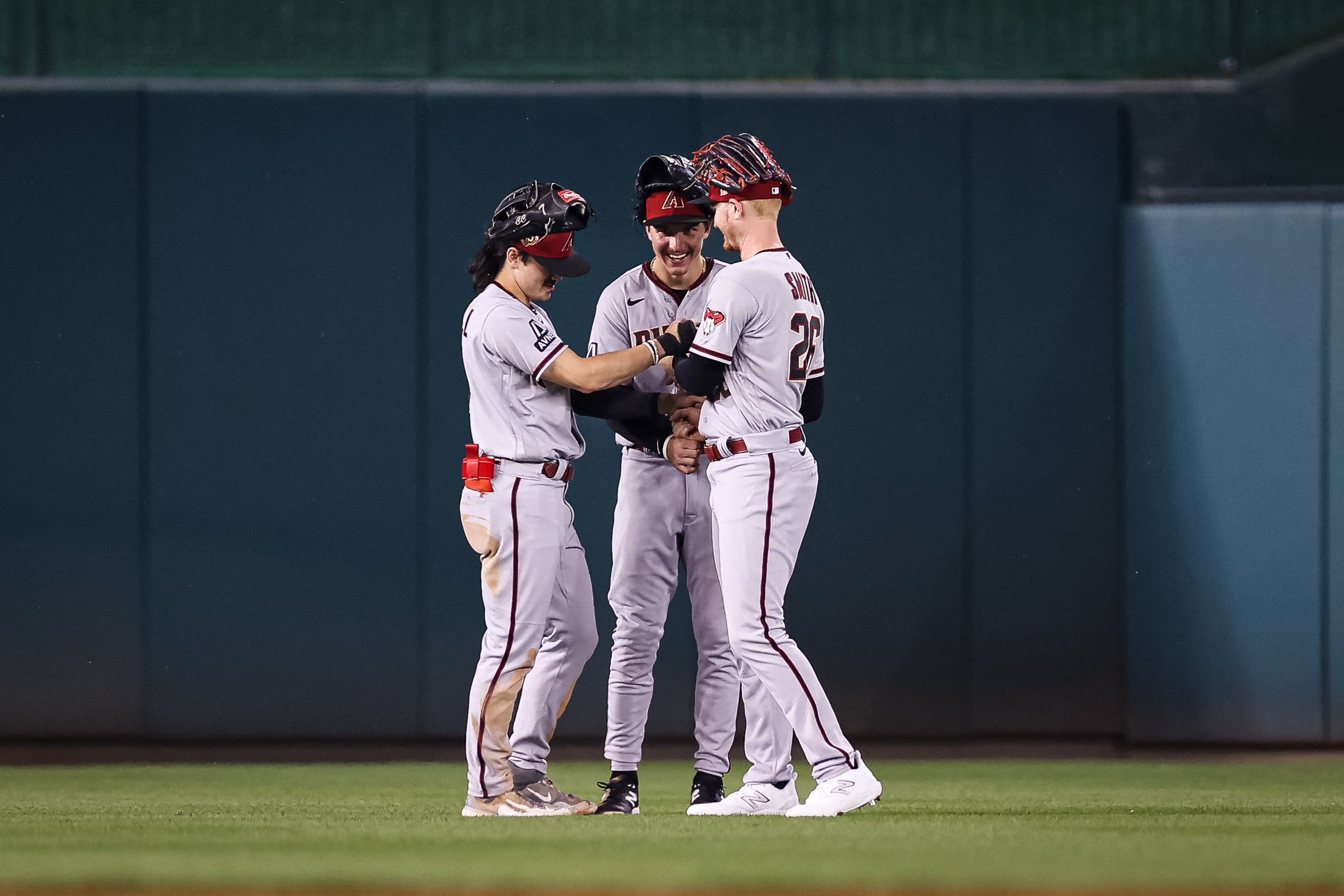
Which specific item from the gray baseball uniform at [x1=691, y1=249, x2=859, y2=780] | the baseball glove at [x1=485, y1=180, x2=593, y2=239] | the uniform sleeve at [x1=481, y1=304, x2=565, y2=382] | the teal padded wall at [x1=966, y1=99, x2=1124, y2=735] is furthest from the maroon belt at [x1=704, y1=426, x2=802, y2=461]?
the teal padded wall at [x1=966, y1=99, x2=1124, y2=735]

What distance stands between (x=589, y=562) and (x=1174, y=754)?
2.73m

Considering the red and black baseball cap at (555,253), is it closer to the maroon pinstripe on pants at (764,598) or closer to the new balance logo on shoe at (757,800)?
the maroon pinstripe on pants at (764,598)

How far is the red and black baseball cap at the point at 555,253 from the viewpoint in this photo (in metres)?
4.20

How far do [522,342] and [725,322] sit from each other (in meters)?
0.58

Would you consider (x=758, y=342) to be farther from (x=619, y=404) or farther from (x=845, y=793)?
(x=845, y=793)

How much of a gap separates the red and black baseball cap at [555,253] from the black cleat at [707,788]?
1.56m

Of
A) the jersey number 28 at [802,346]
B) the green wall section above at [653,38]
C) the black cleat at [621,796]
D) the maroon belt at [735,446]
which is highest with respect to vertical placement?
the green wall section above at [653,38]

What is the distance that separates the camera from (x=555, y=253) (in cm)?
422

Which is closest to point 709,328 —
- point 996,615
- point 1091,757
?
point 996,615

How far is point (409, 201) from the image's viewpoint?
6.47 meters

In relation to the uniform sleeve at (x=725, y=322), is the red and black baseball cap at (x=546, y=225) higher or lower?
higher

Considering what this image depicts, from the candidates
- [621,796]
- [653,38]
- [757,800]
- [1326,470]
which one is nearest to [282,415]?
[653,38]

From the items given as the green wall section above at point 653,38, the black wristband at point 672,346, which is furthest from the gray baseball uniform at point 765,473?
the green wall section above at point 653,38

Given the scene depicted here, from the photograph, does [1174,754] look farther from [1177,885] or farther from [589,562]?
[1177,885]
